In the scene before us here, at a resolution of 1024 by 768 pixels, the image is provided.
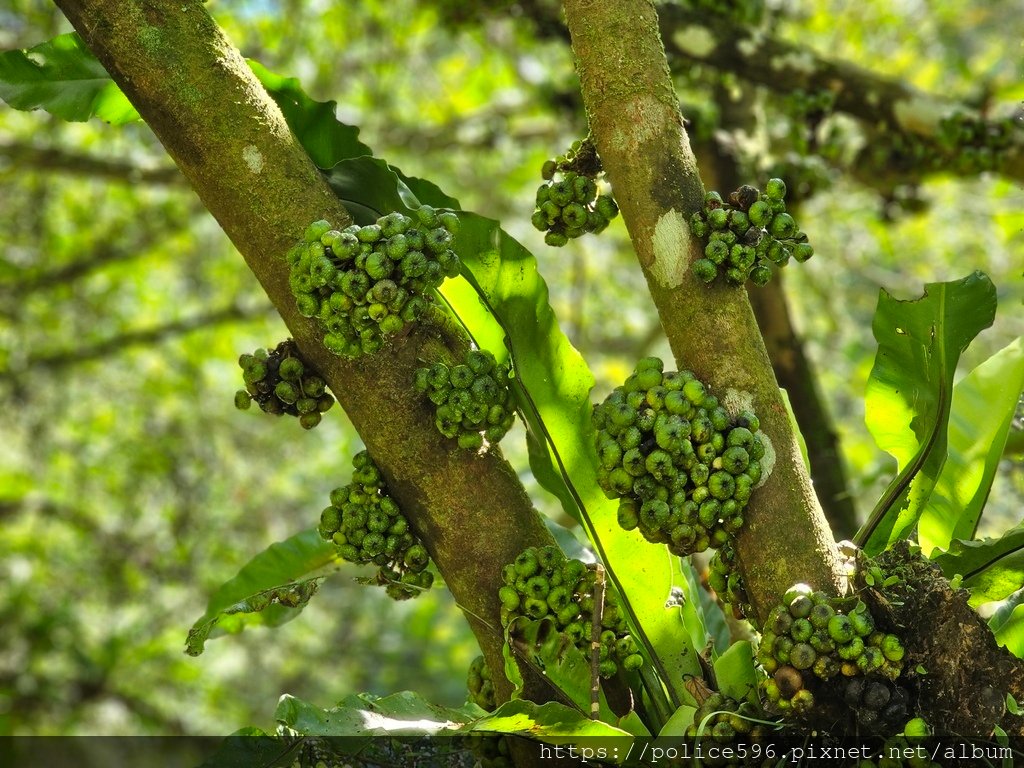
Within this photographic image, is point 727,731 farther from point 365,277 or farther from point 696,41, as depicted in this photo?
point 696,41

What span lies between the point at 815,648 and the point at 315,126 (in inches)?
50.2

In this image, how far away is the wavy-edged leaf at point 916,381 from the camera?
1.80m

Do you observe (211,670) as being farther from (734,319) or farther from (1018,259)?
(734,319)

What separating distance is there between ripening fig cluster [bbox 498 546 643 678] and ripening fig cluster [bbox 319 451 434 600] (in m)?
0.19

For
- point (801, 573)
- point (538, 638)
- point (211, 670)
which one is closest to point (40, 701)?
point (211, 670)

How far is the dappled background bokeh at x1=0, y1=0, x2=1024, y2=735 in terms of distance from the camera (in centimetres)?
536

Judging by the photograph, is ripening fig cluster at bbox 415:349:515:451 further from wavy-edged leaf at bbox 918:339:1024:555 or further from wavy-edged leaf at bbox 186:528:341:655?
wavy-edged leaf at bbox 918:339:1024:555

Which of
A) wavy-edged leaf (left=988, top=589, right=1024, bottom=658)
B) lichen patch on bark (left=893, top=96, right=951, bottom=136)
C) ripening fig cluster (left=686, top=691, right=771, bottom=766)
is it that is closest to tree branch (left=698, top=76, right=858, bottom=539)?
lichen patch on bark (left=893, top=96, right=951, bottom=136)

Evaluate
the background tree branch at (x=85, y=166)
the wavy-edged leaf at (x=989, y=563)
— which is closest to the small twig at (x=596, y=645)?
the wavy-edged leaf at (x=989, y=563)

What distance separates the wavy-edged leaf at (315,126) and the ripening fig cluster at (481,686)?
998mm

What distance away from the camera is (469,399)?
1615 mm

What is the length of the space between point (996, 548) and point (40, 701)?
5062 millimetres

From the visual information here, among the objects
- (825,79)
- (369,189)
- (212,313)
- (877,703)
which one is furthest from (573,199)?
(212,313)

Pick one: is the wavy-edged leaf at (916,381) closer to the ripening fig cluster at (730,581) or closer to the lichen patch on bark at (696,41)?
the ripening fig cluster at (730,581)
